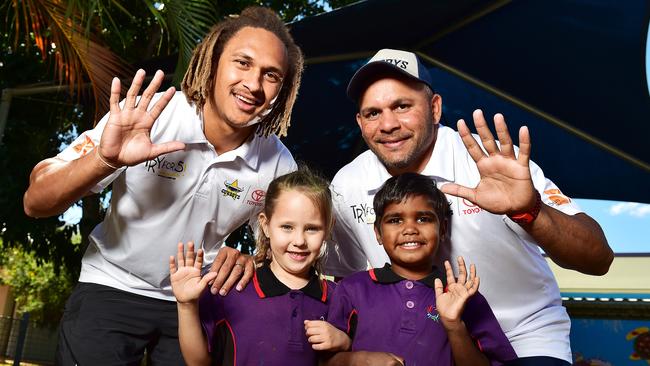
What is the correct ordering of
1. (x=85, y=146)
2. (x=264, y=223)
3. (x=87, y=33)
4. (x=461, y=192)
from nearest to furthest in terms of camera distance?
(x=461, y=192)
(x=85, y=146)
(x=264, y=223)
(x=87, y=33)

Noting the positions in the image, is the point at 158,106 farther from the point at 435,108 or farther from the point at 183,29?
the point at 183,29

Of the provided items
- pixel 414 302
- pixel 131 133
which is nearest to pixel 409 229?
pixel 414 302

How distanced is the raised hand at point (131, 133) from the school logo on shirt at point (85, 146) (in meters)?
0.25

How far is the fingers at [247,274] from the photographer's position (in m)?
2.56

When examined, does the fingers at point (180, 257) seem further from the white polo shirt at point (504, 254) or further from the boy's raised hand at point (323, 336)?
the white polo shirt at point (504, 254)

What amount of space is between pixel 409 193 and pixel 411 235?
0.18 meters

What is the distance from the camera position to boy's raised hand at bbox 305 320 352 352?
2.34m

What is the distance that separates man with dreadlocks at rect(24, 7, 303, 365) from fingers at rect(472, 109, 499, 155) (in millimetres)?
959

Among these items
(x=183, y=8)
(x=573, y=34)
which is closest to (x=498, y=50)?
(x=573, y=34)

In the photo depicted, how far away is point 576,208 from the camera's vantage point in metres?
2.60

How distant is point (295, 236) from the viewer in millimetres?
2602

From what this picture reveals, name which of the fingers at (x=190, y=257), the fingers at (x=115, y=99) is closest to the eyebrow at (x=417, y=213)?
the fingers at (x=190, y=257)

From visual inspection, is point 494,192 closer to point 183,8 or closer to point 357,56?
point 357,56

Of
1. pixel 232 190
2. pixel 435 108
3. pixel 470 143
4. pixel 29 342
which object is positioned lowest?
pixel 29 342
